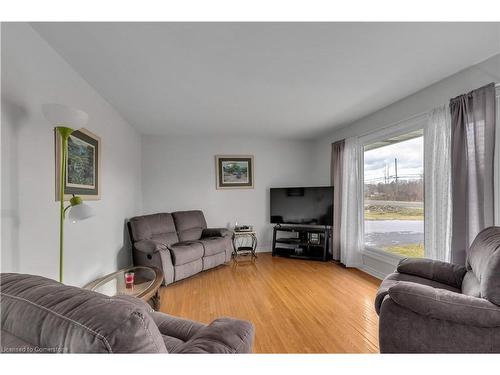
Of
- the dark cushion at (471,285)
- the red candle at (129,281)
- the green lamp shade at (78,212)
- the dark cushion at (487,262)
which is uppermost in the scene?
the green lamp shade at (78,212)

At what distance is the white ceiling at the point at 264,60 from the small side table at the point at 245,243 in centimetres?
236

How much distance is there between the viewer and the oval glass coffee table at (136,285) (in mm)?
1834

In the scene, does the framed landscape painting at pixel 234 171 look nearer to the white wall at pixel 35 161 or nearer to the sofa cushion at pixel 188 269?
the sofa cushion at pixel 188 269

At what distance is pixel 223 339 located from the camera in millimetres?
952

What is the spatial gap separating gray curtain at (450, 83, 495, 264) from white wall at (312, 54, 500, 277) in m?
0.15

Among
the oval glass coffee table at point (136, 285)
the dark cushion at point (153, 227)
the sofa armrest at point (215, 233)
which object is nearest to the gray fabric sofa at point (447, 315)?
the oval glass coffee table at point (136, 285)

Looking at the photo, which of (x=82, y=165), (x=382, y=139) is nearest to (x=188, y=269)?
(x=82, y=165)

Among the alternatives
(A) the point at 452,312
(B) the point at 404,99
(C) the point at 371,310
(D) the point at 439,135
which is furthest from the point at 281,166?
(A) the point at 452,312

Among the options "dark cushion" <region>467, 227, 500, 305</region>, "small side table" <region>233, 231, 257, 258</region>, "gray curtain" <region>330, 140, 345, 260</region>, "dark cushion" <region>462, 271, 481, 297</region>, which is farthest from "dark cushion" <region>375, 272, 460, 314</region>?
"small side table" <region>233, 231, 257, 258</region>

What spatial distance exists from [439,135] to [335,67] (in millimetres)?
1371

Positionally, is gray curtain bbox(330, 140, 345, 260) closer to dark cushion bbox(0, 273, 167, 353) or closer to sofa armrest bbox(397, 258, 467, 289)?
sofa armrest bbox(397, 258, 467, 289)

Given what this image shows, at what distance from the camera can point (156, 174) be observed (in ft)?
14.4

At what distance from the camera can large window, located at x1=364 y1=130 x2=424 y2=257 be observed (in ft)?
9.05
